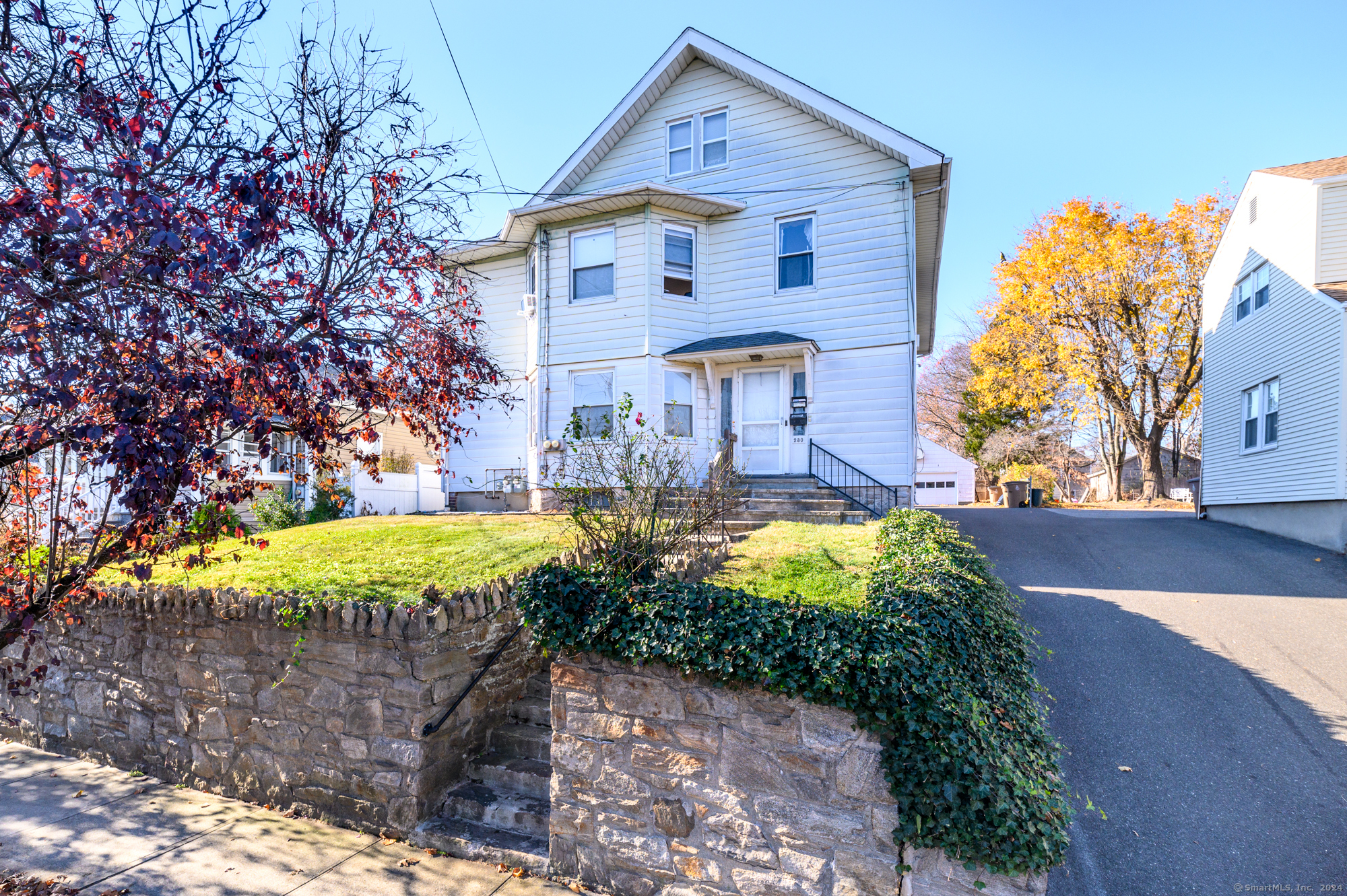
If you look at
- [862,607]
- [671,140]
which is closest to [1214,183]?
[671,140]

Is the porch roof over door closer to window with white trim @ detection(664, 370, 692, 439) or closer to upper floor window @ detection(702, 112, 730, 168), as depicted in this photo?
window with white trim @ detection(664, 370, 692, 439)

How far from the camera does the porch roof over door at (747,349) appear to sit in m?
12.0

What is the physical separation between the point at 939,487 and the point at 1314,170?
62.8 ft

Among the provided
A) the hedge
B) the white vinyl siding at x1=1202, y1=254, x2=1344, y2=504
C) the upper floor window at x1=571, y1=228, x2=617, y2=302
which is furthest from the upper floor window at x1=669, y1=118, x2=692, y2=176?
the white vinyl siding at x1=1202, y1=254, x2=1344, y2=504

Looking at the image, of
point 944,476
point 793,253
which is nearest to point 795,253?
point 793,253

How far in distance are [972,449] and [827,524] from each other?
75.0 ft

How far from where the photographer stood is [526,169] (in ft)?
24.2

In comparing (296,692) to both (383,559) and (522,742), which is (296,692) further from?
(383,559)

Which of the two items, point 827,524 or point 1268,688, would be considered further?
point 827,524

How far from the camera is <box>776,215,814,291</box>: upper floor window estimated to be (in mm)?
12688

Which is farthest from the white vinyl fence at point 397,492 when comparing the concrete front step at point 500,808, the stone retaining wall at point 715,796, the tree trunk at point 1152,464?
the tree trunk at point 1152,464

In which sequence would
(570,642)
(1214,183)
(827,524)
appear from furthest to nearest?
1. (1214,183)
2. (827,524)
3. (570,642)

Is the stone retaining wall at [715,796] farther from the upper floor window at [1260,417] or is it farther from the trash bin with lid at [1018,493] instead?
the trash bin with lid at [1018,493]

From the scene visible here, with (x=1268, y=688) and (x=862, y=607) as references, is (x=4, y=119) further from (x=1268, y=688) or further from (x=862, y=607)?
(x=1268, y=688)
